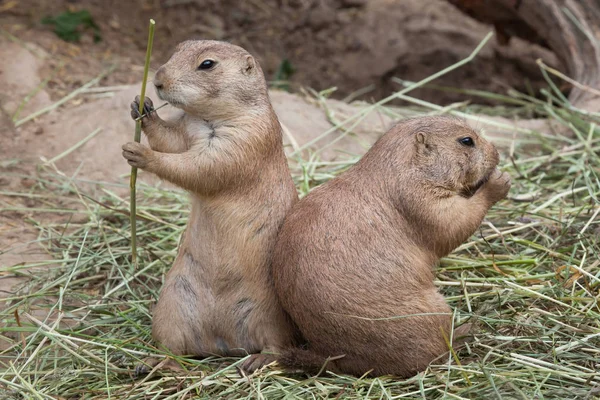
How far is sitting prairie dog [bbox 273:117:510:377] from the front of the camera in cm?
445

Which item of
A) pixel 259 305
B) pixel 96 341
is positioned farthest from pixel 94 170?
pixel 259 305

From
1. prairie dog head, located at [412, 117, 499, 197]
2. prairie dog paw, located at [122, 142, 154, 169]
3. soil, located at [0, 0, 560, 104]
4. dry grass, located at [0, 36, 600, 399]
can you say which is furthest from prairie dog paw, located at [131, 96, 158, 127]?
soil, located at [0, 0, 560, 104]

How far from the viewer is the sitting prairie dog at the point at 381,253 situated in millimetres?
4445

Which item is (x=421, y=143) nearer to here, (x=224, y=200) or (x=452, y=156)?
(x=452, y=156)

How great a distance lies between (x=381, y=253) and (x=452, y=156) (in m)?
0.83

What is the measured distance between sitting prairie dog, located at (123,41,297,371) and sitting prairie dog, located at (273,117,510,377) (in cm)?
23

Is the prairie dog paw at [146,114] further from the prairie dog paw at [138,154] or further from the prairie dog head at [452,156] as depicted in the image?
the prairie dog head at [452,156]

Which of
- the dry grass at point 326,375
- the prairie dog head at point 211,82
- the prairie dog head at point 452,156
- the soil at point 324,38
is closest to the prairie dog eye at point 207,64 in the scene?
the prairie dog head at point 211,82

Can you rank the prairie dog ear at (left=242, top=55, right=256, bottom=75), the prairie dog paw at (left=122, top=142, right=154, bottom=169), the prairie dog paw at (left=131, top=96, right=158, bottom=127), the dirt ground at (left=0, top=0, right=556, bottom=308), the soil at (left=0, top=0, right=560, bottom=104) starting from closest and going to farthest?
the prairie dog paw at (left=122, top=142, right=154, bottom=169) < the prairie dog ear at (left=242, top=55, right=256, bottom=75) < the prairie dog paw at (left=131, top=96, right=158, bottom=127) < the dirt ground at (left=0, top=0, right=556, bottom=308) < the soil at (left=0, top=0, right=560, bottom=104)

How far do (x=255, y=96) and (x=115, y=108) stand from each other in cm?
365

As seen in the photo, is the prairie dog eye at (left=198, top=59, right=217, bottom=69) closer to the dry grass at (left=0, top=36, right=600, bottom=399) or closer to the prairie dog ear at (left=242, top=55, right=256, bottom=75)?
the prairie dog ear at (left=242, top=55, right=256, bottom=75)

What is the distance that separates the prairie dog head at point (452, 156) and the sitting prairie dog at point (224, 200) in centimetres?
88

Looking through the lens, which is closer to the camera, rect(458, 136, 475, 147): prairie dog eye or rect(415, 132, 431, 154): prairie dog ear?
rect(415, 132, 431, 154): prairie dog ear

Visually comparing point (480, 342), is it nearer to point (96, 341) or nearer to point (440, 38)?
point (96, 341)
